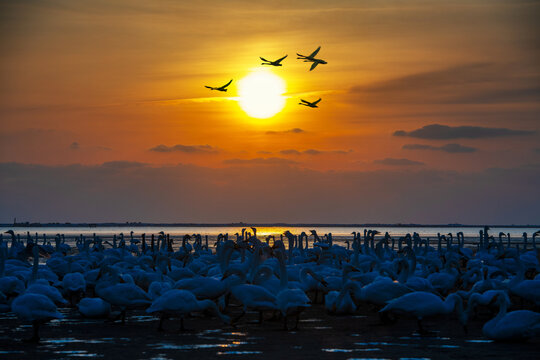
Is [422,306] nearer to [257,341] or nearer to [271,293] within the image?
[257,341]

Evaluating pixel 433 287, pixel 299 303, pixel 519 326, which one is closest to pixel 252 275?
pixel 299 303

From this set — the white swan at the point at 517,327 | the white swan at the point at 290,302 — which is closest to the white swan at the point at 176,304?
the white swan at the point at 290,302

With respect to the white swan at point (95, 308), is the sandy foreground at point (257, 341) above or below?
below

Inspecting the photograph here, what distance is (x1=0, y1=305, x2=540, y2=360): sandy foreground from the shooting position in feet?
51.2

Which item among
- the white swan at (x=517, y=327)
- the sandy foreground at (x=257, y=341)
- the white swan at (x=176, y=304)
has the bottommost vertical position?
the sandy foreground at (x=257, y=341)

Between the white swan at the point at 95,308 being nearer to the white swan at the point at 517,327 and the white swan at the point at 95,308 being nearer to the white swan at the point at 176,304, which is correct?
the white swan at the point at 176,304

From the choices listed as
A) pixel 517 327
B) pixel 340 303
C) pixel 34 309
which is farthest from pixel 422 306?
pixel 34 309

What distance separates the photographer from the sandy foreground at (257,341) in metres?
15.6

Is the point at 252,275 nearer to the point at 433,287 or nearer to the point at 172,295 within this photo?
the point at 172,295

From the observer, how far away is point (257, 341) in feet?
57.0

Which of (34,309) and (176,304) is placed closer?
(34,309)

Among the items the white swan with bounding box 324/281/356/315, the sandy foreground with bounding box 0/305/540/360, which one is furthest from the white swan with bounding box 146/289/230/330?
the white swan with bounding box 324/281/356/315

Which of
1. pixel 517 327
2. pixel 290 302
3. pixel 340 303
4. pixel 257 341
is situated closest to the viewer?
pixel 517 327

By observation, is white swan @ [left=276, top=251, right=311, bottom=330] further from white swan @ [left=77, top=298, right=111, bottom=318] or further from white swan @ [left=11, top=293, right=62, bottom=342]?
white swan @ [left=11, top=293, right=62, bottom=342]
